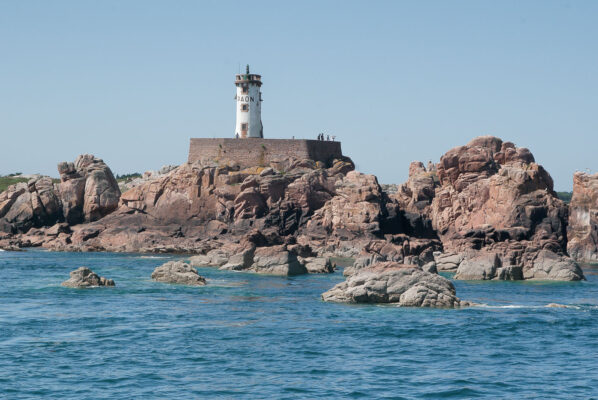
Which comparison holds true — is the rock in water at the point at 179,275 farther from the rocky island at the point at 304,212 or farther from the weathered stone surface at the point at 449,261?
the weathered stone surface at the point at 449,261

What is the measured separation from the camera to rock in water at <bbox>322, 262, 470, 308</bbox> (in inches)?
2255

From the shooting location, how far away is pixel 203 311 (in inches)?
2275

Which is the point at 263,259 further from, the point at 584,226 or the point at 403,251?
the point at 584,226

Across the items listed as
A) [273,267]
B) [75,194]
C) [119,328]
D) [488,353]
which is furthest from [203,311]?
[75,194]

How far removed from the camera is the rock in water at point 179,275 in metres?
73.3

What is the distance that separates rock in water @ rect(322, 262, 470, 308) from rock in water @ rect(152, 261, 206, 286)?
17.7m

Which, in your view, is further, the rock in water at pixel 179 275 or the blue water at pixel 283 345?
the rock in water at pixel 179 275

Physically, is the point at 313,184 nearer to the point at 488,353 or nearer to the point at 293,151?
the point at 293,151

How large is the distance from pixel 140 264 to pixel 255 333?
48.0 m

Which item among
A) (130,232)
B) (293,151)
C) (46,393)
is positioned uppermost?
(293,151)

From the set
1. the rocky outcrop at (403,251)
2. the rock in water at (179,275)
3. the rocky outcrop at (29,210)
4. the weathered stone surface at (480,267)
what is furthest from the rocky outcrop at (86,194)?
the weathered stone surface at (480,267)

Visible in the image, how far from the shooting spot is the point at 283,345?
46.0m

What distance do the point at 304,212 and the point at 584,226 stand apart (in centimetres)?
3694

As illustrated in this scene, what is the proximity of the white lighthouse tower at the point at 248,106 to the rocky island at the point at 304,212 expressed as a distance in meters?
12.4
